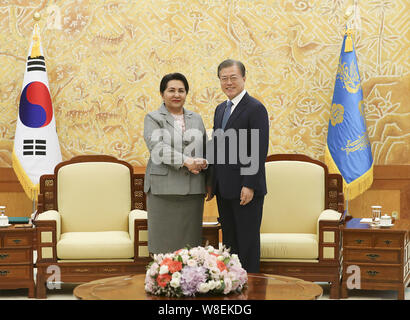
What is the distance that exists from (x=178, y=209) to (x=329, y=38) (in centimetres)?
272

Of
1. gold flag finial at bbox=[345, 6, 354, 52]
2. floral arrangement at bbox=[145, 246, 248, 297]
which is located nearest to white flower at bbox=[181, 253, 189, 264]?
floral arrangement at bbox=[145, 246, 248, 297]

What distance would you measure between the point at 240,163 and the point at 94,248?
1303 mm

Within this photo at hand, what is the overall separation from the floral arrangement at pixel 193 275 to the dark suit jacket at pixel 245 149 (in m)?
1.07

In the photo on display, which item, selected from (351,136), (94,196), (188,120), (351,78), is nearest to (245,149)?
(188,120)

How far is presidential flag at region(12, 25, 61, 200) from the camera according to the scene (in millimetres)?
5941

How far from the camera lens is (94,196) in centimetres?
511

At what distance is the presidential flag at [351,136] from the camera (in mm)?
5898

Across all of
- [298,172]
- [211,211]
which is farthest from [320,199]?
[211,211]

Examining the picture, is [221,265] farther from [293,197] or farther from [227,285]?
[293,197]

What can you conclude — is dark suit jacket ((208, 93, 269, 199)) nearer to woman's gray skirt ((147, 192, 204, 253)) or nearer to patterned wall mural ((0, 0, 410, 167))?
woman's gray skirt ((147, 192, 204, 253))

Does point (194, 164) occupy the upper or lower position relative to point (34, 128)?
lower

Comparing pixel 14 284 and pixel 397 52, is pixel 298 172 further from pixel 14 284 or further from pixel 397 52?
pixel 14 284

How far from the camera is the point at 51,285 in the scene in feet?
16.3

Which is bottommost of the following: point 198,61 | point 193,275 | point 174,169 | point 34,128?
point 193,275
